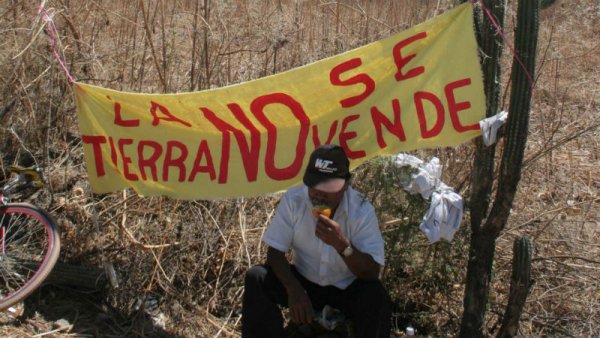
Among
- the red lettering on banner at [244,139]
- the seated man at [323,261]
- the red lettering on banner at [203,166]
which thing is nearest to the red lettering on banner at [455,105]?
the seated man at [323,261]

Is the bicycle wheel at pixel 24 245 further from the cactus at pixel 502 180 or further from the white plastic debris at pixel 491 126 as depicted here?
the white plastic debris at pixel 491 126

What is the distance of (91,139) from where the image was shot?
12.9 ft

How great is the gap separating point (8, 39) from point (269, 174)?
2983 millimetres

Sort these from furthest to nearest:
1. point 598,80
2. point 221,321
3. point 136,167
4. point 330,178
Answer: point 598,80 < point 221,321 < point 136,167 < point 330,178

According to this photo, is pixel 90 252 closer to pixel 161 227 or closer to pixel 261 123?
pixel 161 227

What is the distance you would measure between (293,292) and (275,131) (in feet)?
2.98

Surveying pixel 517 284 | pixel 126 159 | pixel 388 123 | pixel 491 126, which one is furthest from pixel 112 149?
pixel 517 284

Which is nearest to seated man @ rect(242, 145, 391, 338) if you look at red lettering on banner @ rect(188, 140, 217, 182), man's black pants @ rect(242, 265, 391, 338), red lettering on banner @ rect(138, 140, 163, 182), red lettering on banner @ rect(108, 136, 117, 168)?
man's black pants @ rect(242, 265, 391, 338)

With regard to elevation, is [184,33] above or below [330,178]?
above

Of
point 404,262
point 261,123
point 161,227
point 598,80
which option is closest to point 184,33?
point 161,227

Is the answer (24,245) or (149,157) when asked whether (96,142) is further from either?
(24,245)

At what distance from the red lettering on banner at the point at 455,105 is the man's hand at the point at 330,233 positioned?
0.82m

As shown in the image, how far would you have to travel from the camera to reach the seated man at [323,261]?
3232 mm

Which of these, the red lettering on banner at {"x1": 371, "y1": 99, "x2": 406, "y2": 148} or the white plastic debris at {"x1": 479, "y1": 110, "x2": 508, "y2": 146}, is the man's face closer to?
the red lettering on banner at {"x1": 371, "y1": 99, "x2": 406, "y2": 148}
